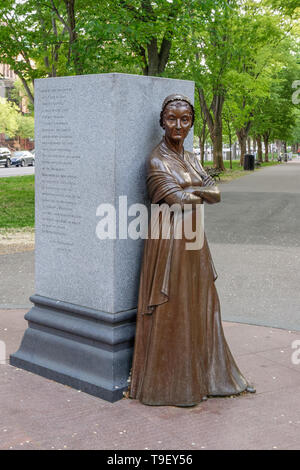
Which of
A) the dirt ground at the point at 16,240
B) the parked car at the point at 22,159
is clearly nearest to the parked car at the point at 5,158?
the parked car at the point at 22,159

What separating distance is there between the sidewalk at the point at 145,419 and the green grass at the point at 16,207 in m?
9.55

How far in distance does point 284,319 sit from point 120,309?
2673 mm

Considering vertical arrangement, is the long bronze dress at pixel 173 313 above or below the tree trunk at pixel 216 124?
below

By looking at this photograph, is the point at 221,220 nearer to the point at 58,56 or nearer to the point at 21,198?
the point at 21,198

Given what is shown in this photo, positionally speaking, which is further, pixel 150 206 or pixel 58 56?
pixel 58 56

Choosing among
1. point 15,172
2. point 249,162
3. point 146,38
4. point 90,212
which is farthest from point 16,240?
point 249,162

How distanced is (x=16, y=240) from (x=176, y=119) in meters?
8.30

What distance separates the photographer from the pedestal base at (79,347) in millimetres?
4652

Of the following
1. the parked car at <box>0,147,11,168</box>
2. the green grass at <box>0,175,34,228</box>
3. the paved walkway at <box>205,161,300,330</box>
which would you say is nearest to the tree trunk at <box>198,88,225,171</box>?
the green grass at <box>0,175,34,228</box>

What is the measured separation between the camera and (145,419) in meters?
4.22

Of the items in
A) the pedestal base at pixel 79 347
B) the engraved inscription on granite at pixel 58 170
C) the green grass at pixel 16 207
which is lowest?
the pedestal base at pixel 79 347

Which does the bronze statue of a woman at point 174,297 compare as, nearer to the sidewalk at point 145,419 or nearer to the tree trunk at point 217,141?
the sidewalk at point 145,419
